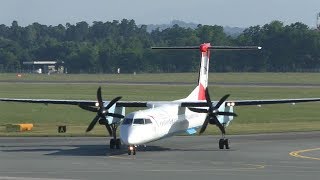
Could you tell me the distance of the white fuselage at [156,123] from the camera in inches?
1672

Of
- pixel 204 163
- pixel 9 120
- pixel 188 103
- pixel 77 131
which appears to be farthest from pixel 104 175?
pixel 9 120

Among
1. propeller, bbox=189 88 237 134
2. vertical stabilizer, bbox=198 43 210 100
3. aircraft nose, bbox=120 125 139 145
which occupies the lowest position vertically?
aircraft nose, bbox=120 125 139 145

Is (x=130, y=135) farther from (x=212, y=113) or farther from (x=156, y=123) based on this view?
(x=212, y=113)

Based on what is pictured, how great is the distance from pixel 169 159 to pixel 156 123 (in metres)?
3.07

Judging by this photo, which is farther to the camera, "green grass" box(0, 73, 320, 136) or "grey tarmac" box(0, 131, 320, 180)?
"green grass" box(0, 73, 320, 136)

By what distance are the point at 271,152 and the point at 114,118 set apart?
8.98 metres

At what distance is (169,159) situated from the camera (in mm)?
41500

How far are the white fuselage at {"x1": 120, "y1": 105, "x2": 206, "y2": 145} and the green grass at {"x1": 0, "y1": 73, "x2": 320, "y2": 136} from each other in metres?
11.4

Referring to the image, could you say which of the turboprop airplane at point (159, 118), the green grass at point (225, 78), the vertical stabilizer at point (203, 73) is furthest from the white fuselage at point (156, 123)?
the green grass at point (225, 78)

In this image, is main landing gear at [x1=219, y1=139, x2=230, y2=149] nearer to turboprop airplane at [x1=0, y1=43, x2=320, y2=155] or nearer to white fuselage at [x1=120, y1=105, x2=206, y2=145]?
turboprop airplane at [x1=0, y1=43, x2=320, y2=155]

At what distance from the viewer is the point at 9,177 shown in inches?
1332

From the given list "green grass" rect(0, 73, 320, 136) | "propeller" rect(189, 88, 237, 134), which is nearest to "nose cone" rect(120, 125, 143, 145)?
"propeller" rect(189, 88, 237, 134)

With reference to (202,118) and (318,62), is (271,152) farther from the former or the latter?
(318,62)

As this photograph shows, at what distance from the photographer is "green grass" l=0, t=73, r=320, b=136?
205ft
